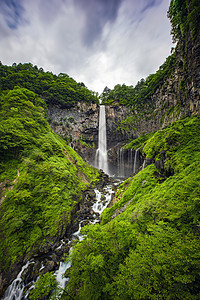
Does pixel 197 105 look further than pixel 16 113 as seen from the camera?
No

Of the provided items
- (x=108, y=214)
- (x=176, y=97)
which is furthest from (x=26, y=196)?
(x=176, y=97)

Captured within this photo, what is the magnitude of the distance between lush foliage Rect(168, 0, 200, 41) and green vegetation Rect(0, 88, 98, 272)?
23.3 metres

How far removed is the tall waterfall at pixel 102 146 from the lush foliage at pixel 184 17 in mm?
30150

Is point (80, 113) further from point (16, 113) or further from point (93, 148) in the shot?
point (16, 113)

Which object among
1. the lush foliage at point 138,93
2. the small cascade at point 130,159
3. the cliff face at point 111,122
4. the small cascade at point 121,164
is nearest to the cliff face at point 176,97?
the cliff face at point 111,122

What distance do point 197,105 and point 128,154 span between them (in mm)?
22908

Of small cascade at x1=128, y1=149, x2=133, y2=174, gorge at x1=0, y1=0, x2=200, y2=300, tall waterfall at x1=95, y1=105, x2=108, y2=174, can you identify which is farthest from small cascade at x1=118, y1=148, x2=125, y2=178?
tall waterfall at x1=95, y1=105, x2=108, y2=174

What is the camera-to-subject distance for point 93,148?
42781 mm

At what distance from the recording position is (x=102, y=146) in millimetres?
43875

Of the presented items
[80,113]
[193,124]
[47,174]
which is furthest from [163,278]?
[80,113]

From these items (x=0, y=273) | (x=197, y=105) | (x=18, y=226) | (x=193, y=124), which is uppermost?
(x=197, y=105)

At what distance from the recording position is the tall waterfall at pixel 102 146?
134 ft

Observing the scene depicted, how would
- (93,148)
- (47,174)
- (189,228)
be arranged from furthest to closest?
(93,148) < (47,174) < (189,228)

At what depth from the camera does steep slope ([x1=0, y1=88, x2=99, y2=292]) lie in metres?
9.09
